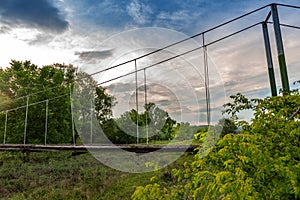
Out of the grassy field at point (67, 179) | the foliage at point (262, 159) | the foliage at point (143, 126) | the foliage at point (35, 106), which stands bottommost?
the grassy field at point (67, 179)

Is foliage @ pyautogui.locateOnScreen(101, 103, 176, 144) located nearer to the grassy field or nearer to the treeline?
the treeline

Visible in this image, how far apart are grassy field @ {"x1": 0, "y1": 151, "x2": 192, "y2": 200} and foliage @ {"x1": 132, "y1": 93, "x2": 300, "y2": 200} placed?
429 centimetres

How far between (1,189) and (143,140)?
15.1 feet

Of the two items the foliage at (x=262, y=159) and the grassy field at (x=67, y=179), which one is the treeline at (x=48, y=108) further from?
the foliage at (x=262, y=159)

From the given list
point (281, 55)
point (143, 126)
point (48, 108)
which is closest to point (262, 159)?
point (281, 55)

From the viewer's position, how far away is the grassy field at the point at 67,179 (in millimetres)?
6270

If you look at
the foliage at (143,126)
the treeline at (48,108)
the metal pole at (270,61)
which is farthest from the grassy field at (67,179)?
the metal pole at (270,61)

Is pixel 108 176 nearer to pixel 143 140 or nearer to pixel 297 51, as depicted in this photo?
pixel 143 140

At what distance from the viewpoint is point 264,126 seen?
1.94 meters

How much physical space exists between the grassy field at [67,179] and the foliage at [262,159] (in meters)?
4.29

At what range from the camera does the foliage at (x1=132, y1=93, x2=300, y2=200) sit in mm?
1570

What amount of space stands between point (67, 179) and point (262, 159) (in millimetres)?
6666

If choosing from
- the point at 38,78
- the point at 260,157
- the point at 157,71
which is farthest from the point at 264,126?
the point at 38,78

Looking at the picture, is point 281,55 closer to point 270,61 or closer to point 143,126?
point 270,61
